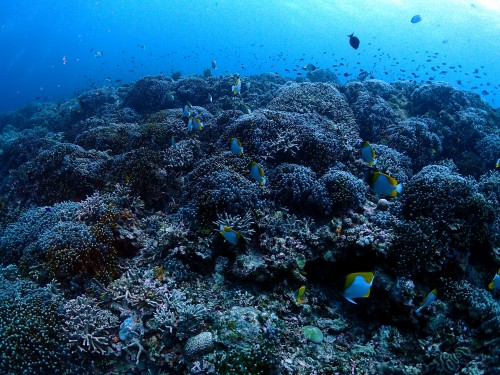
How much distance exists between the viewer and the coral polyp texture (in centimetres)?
378

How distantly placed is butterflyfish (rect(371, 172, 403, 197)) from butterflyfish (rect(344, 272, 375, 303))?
1489mm

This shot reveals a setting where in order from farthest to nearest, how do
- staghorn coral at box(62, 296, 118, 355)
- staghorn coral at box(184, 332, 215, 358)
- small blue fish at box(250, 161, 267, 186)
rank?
small blue fish at box(250, 161, 267, 186) → staghorn coral at box(62, 296, 118, 355) → staghorn coral at box(184, 332, 215, 358)

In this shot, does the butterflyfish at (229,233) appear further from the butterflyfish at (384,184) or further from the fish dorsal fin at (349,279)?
the butterflyfish at (384,184)

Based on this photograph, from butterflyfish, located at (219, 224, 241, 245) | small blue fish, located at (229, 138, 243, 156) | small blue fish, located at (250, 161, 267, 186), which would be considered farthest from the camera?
small blue fish, located at (229, 138, 243, 156)

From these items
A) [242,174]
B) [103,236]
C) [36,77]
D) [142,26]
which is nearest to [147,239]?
[103,236]

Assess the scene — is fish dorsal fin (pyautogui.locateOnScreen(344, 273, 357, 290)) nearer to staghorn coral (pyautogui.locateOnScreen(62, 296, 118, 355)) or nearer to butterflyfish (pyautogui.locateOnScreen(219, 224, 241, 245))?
butterflyfish (pyautogui.locateOnScreen(219, 224, 241, 245))

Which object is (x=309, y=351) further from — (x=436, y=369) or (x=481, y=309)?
(x=481, y=309)

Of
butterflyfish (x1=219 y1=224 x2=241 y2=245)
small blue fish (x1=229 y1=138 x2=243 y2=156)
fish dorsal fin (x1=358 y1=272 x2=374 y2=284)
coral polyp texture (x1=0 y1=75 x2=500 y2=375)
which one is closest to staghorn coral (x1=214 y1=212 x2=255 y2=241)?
coral polyp texture (x1=0 y1=75 x2=500 y2=375)

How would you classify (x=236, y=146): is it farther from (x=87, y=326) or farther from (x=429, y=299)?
(x=429, y=299)

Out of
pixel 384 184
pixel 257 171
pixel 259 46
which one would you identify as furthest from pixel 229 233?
pixel 259 46

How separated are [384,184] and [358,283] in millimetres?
1634

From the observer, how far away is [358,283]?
2896 millimetres

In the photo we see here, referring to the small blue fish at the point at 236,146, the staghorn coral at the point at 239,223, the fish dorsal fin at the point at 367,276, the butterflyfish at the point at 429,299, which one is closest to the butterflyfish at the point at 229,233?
the staghorn coral at the point at 239,223

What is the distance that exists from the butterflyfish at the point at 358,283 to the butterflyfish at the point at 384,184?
58.6 inches
